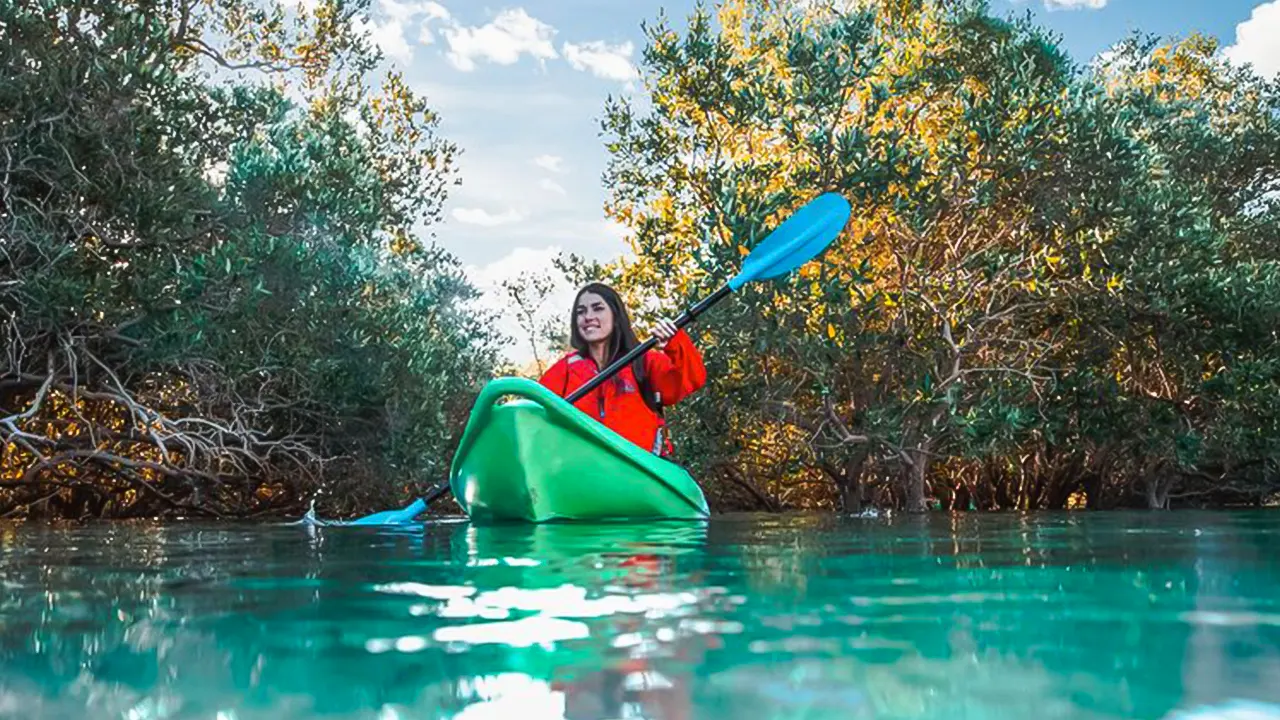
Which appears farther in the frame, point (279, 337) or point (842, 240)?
point (842, 240)

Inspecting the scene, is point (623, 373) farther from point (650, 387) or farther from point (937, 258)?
point (937, 258)

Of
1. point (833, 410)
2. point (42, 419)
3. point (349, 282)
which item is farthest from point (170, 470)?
point (833, 410)

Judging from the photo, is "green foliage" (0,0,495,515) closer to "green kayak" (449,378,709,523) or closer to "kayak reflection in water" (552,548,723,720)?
"green kayak" (449,378,709,523)

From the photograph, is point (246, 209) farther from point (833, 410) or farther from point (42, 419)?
point (833, 410)

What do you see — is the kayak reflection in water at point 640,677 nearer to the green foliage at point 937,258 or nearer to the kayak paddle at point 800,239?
the kayak paddle at point 800,239

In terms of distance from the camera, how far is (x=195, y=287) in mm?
7910

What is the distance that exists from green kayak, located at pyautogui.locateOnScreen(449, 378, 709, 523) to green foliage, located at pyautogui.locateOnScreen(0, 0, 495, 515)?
3.89 meters

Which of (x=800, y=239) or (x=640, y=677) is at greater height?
(x=800, y=239)

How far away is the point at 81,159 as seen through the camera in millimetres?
7992

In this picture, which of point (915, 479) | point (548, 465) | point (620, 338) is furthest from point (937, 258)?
point (548, 465)

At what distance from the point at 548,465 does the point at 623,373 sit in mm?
1448

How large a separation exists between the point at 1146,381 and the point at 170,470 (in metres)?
9.41

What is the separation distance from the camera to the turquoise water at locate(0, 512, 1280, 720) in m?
0.82

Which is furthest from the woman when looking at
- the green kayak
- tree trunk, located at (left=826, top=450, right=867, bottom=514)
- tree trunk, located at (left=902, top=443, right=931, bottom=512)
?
tree trunk, located at (left=826, top=450, right=867, bottom=514)
